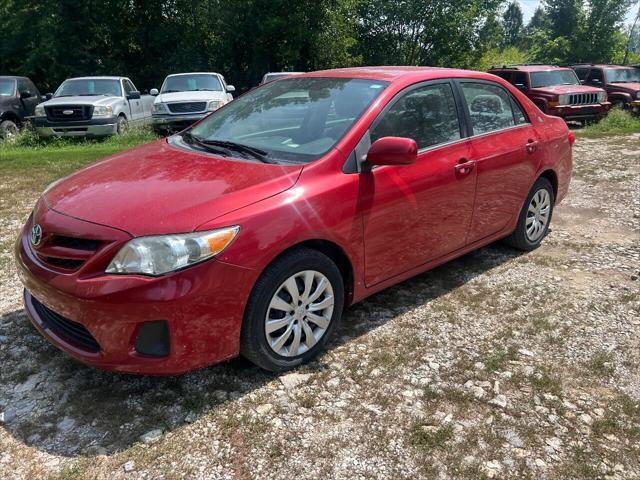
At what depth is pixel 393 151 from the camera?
3.14 meters

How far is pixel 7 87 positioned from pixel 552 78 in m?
13.8

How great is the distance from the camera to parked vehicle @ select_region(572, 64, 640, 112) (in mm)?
15641

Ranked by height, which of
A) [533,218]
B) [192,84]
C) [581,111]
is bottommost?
[533,218]

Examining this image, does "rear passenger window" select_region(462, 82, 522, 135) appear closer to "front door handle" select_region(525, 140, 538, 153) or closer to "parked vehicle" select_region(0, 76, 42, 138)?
"front door handle" select_region(525, 140, 538, 153)

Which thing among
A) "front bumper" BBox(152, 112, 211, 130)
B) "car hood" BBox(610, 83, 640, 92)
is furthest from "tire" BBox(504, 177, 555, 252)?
"car hood" BBox(610, 83, 640, 92)

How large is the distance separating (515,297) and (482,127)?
1.33m

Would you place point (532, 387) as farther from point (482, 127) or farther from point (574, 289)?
point (482, 127)

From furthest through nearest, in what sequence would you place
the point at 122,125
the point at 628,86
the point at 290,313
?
the point at 628,86, the point at 122,125, the point at 290,313

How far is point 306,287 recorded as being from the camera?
9.98ft

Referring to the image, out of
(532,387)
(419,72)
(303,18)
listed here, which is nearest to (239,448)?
(532,387)

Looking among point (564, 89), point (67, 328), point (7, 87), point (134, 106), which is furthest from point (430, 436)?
point (564, 89)

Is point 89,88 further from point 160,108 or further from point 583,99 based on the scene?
point 583,99

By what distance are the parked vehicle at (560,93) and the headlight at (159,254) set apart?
43.2ft

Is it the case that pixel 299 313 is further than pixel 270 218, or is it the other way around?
pixel 299 313
